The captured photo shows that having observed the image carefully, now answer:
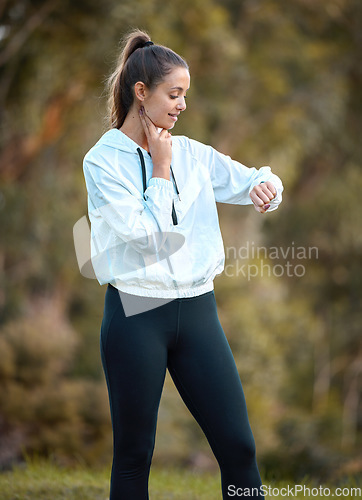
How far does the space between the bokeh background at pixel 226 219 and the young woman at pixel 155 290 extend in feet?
15.2

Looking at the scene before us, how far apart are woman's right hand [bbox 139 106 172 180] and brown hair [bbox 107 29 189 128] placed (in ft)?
0.45

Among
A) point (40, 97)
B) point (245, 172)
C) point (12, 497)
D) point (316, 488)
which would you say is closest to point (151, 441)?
point (245, 172)

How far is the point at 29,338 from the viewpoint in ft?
28.7

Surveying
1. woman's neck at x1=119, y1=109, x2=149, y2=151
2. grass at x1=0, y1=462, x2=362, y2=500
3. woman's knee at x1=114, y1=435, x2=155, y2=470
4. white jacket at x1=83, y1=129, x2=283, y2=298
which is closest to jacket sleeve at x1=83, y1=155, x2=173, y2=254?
white jacket at x1=83, y1=129, x2=283, y2=298

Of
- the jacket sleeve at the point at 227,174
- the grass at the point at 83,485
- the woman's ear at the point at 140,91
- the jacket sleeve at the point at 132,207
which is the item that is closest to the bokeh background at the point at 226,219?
the grass at the point at 83,485

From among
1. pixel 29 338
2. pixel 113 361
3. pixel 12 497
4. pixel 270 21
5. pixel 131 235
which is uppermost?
pixel 270 21

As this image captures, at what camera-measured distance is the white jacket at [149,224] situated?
178cm

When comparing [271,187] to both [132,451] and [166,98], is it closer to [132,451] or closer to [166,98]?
[166,98]

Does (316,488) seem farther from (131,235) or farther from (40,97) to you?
(40,97)

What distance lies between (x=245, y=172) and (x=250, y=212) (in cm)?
1223

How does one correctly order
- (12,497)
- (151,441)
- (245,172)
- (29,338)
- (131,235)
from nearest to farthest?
(131,235) < (151,441) < (245,172) < (12,497) < (29,338)

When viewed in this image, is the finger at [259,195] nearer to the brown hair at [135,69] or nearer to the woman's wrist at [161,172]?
the woman's wrist at [161,172]

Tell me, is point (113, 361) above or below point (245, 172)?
below

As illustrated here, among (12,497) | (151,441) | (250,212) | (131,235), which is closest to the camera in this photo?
(131,235)
